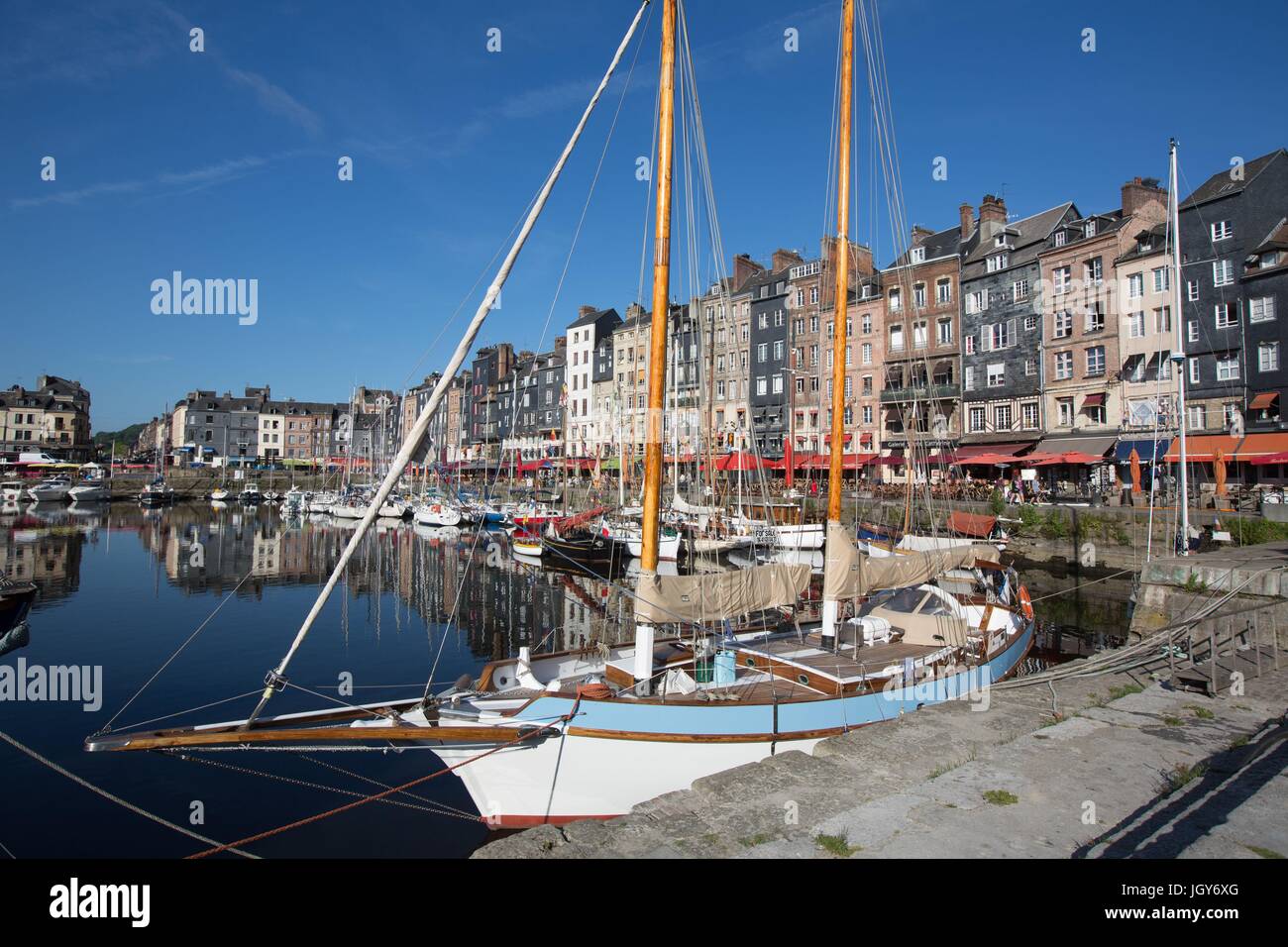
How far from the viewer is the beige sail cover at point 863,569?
13.7m

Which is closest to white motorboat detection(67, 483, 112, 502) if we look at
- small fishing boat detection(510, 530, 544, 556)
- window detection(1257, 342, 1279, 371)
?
small fishing boat detection(510, 530, 544, 556)

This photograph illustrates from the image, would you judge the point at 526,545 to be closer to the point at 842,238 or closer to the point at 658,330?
the point at 842,238

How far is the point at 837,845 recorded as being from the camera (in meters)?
5.66

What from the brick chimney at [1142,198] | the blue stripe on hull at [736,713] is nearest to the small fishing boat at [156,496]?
the blue stripe on hull at [736,713]

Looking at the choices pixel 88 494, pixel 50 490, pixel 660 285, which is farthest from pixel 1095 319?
pixel 50 490

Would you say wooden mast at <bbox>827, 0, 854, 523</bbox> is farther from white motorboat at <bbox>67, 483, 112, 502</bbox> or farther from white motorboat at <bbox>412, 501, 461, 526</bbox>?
white motorboat at <bbox>67, 483, 112, 502</bbox>

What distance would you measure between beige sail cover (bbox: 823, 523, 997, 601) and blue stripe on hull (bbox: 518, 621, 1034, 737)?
2250 millimetres

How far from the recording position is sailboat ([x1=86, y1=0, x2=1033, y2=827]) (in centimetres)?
877

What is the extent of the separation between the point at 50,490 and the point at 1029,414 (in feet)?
382

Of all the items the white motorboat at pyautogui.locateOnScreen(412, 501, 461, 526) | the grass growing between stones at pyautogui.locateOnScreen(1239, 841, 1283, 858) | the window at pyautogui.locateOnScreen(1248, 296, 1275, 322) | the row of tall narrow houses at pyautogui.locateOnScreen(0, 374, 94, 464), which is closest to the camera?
the grass growing between stones at pyautogui.locateOnScreen(1239, 841, 1283, 858)

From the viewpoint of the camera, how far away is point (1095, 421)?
46156mm

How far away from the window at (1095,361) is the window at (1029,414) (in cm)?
422
